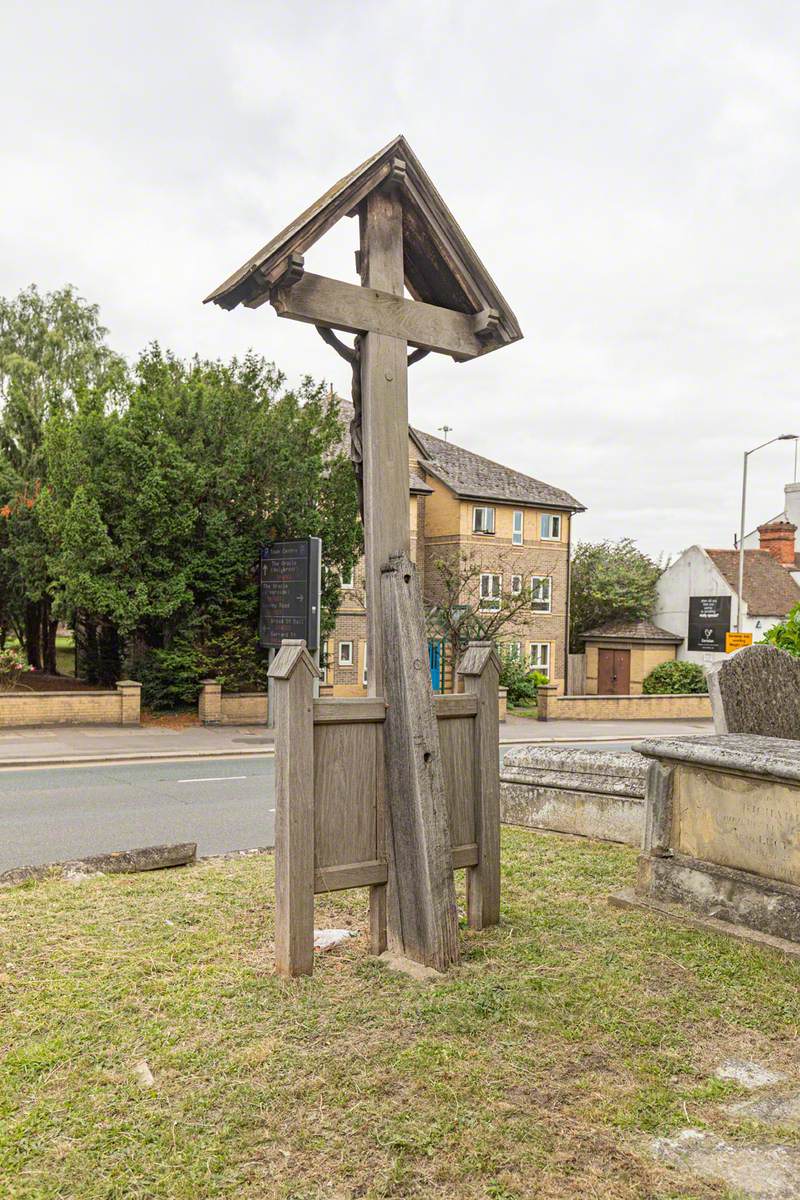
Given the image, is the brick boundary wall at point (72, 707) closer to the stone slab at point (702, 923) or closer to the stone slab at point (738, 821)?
the stone slab at point (702, 923)

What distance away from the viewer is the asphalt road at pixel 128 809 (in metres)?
9.37

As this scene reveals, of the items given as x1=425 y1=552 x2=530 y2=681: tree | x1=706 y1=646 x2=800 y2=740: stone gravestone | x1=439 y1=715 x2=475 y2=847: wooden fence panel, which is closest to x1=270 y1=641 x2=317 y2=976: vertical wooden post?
x1=439 y1=715 x2=475 y2=847: wooden fence panel

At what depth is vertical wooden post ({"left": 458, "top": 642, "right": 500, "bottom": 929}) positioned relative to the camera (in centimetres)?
537

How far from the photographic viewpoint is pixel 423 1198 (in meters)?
2.79

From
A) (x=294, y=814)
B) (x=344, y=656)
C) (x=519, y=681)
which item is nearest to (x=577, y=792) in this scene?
(x=294, y=814)

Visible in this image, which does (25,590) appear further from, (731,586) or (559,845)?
(731,586)

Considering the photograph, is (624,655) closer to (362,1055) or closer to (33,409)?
(33,409)

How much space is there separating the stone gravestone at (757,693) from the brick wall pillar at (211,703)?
56.5 ft

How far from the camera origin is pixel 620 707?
32.4 meters

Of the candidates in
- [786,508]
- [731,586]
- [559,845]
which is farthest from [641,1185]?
[786,508]

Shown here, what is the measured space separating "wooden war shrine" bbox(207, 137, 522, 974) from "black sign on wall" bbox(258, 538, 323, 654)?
50.0 feet

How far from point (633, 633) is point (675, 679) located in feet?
15.0

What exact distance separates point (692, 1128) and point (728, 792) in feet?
8.43

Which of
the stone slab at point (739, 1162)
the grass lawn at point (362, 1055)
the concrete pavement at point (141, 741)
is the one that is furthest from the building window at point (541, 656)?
→ the stone slab at point (739, 1162)
